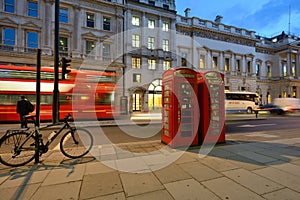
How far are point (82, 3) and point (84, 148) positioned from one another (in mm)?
21445

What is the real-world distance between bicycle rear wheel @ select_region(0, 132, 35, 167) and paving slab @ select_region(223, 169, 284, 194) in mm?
4599

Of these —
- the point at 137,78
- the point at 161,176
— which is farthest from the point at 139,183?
the point at 137,78

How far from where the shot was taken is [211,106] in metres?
5.58

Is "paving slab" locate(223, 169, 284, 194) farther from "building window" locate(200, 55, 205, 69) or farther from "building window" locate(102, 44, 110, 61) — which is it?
"building window" locate(200, 55, 205, 69)

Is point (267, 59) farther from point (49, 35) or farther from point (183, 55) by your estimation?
point (49, 35)

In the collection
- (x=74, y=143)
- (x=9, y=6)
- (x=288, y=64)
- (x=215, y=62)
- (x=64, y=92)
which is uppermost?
(x=9, y=6)

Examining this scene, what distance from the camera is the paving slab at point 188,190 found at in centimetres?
260

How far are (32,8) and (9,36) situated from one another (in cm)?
410

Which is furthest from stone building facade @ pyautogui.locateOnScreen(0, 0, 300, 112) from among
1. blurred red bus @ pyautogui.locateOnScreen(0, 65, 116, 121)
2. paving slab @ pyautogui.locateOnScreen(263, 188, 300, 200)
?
paving slab @ pyautogui.locateOnScreen(263, 188, 300, 200)

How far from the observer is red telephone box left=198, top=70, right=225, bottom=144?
5.42 m

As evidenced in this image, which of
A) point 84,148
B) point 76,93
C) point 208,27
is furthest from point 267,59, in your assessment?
point 84,148

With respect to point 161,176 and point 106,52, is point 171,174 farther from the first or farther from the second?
point 106,52

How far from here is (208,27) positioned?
28.1 metres

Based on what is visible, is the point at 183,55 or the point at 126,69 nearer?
the point at 126,69
